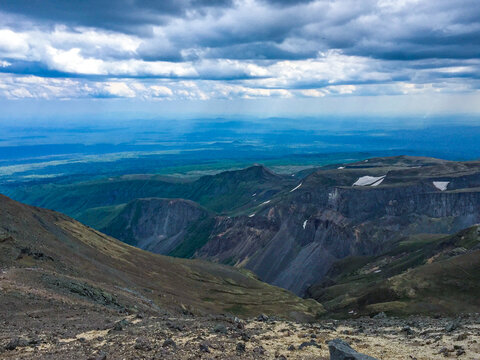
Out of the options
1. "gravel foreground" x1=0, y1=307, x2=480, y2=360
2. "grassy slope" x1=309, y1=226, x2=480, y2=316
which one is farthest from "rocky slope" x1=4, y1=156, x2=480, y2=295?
"gravel foreground" x1=0, y1=307, x2=480, y2=360

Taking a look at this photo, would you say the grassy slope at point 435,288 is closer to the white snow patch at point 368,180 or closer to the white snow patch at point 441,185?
the white snow patch at point 441,185

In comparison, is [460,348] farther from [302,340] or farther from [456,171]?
[456,171]

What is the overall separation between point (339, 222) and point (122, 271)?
4038 inches

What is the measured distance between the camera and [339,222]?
15800 centimetres

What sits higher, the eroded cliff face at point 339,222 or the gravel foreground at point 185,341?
the gravel foreground at point 185,341

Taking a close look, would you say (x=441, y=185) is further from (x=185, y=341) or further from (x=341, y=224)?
(x=185, y=341)

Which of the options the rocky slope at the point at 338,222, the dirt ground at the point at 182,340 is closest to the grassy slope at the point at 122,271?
the dirt ground at the point at 182,340

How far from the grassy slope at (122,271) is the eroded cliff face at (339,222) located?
4408 cm

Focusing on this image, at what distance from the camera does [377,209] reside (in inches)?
6442

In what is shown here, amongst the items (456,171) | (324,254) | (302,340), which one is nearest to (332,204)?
(324,254)

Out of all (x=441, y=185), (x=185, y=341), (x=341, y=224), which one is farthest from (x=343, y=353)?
(x=441, y=185)

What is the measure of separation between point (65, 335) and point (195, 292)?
55.4m

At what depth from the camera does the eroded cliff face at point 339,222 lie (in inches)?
5719

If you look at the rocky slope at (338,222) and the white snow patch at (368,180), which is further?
the white snow patch at (368,180)
